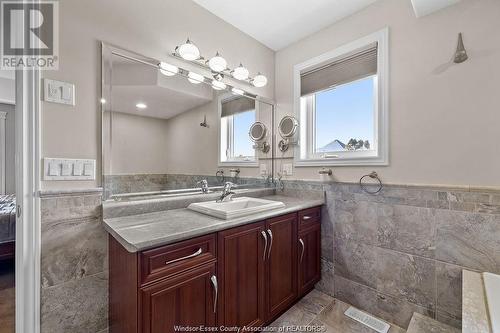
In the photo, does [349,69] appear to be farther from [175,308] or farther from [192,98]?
[175,308]

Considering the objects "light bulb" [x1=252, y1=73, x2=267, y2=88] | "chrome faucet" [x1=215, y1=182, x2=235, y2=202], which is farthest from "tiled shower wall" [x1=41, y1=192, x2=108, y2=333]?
"light bulb" [x1=252, y1=73, x2=267, y2=88]

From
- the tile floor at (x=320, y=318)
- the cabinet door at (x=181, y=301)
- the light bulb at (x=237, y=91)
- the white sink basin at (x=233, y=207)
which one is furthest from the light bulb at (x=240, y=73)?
the tile floor at (x=320, y=318)

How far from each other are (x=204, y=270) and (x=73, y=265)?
0.74 meters

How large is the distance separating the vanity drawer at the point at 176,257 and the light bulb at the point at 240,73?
1459 millimetres

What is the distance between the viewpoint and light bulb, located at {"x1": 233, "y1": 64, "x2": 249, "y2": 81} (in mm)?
1963

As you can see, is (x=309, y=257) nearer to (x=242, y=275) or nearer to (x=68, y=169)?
(x=242, y=275)

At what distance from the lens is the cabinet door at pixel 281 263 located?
151cm

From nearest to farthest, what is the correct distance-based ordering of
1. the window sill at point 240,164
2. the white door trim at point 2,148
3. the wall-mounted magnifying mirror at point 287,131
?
the window sill at point 240,164 < the wall-mounted magnifying mirror at point 287,131 < the white door trim at point 2,148

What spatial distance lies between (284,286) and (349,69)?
6.21ft

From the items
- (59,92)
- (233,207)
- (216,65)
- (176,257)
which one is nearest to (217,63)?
(216,65)

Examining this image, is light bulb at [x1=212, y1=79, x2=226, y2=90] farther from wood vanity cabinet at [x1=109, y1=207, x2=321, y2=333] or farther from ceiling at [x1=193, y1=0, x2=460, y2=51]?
wood vanity cabinet at [x1=109, y1=207, x2=321, y2=333]

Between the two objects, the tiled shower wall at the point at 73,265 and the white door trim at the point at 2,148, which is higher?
the white door trim at the point at 2,148

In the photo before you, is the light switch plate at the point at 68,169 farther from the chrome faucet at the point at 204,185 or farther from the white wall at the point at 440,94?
the white wall at the point at 440,94

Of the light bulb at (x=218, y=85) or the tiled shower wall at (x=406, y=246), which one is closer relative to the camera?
the tiled shower wall at (x=406, y=246)
